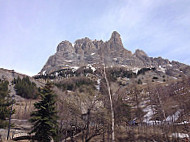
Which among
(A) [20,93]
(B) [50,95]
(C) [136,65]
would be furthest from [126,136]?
(C) [136,65]

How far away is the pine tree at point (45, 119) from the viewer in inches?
619

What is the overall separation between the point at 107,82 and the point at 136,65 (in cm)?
18512

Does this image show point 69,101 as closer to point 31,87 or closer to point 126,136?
point 126,136

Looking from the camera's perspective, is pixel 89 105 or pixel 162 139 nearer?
pixel 89 105

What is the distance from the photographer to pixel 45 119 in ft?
51.9

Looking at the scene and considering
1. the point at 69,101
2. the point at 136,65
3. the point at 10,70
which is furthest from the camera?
the point at 136,65

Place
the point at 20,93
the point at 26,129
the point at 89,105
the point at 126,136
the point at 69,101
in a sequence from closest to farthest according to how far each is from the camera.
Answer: the point at 89,105
the point at 69,101
the point at 126,136
the point at 26,129
the point at 20,93

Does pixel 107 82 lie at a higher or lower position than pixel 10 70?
lower

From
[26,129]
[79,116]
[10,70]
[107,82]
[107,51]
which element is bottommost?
[26,129]

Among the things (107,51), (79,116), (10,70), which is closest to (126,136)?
(79,116)

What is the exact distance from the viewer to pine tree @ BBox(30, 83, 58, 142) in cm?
1571

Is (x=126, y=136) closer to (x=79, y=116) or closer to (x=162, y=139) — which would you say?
(x=162, y=139)

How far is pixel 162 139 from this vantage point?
19.2 m

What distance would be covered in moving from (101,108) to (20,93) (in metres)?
60.1
